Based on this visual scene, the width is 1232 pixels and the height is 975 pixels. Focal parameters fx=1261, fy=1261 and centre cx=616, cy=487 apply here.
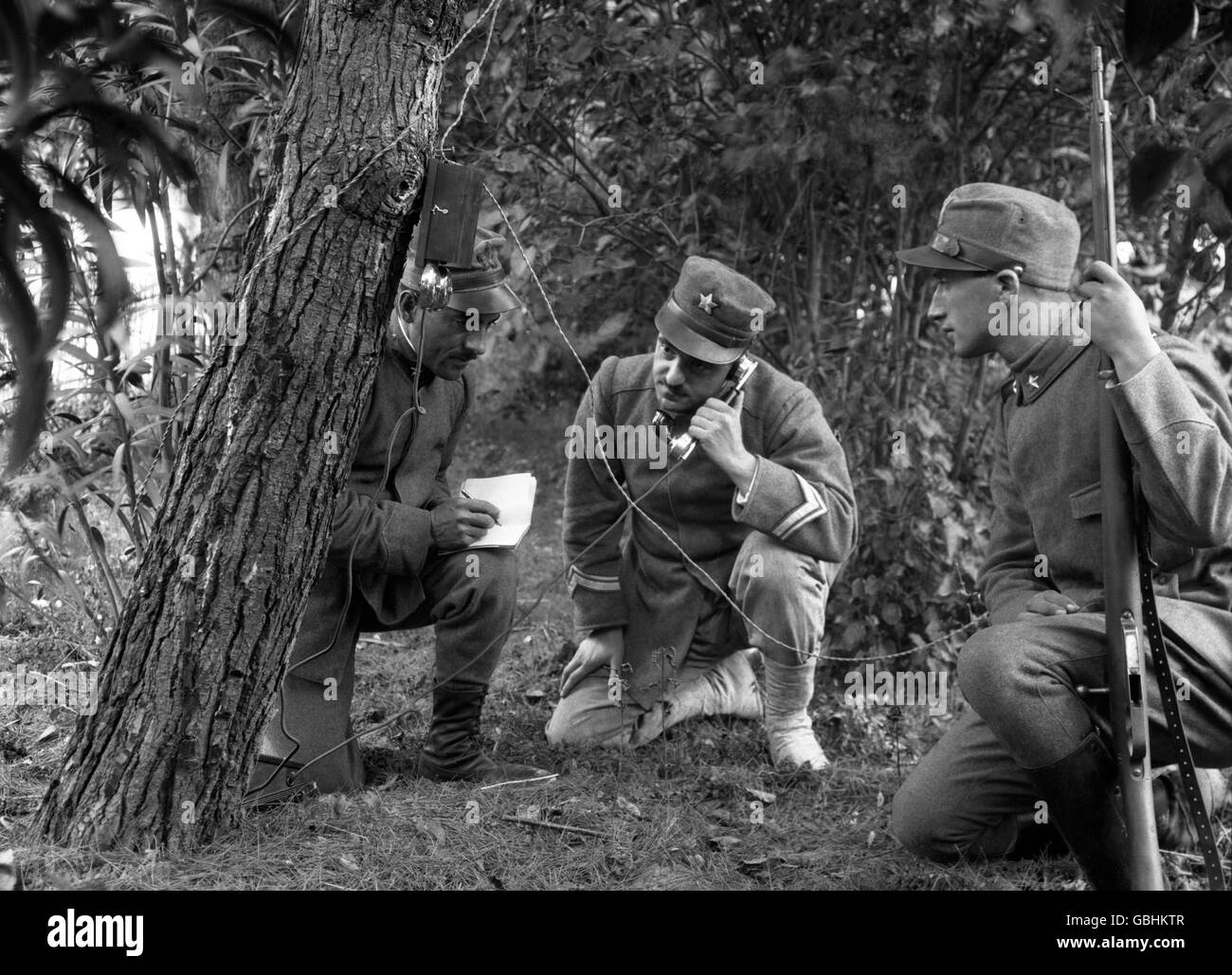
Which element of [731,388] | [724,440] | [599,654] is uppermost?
[731,388]

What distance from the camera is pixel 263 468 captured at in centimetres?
268

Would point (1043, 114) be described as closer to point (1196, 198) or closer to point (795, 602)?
point (795, 602)

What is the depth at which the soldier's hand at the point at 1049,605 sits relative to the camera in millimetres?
3072

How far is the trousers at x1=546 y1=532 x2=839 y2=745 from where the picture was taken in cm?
388

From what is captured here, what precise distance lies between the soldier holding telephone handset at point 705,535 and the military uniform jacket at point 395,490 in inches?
20.3

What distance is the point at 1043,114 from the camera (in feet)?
16.9

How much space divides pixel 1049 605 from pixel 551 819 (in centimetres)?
136

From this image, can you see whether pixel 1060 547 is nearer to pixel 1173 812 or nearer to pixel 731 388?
pixel 1173 812

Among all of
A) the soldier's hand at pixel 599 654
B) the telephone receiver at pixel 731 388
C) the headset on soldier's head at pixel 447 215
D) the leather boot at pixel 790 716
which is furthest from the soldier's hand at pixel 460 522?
the leather boot at pixel 790 716

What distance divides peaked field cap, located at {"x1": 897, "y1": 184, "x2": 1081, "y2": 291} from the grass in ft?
5.06

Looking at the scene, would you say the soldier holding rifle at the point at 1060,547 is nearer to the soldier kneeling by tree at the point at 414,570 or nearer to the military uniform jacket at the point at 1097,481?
the military uniform jacket at the point at 1097,481

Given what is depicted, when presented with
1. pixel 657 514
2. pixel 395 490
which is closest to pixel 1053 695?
pixel 657 514

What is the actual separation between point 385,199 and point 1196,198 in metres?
1.65
